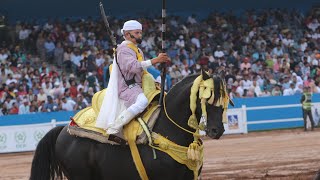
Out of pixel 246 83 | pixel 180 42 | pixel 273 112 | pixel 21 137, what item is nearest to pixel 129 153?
pixel 21 137

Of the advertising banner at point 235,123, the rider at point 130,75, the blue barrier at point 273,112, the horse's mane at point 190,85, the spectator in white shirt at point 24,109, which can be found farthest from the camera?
the blue barrier at point 273,112

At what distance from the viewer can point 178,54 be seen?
28281 millimetres

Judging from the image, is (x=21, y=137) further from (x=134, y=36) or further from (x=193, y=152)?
(x=193, y=152)

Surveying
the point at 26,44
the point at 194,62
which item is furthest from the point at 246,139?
the point at 26,44

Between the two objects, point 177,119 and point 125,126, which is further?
point 125,126

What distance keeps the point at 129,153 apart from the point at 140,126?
35 cm

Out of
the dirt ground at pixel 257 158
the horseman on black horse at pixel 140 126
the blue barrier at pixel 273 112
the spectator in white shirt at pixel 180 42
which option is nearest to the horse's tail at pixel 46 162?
the horseman on black horse at pixel 140 126

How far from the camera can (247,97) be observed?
81.6 ft

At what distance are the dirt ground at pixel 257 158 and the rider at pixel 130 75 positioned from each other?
15.9ft

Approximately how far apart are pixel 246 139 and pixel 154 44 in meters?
7.65

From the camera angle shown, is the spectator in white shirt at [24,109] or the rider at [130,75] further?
the spectator in white shirt at [24,109]

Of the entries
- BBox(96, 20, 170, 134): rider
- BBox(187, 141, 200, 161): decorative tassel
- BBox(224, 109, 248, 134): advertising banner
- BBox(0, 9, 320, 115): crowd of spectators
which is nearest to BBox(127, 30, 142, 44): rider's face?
BBox(96, 20, 170, 134): rider

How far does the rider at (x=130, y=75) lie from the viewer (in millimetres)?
8516

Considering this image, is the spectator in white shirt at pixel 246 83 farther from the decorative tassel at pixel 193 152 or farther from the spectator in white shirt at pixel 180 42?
the decorative tassel at pixel 193 152
